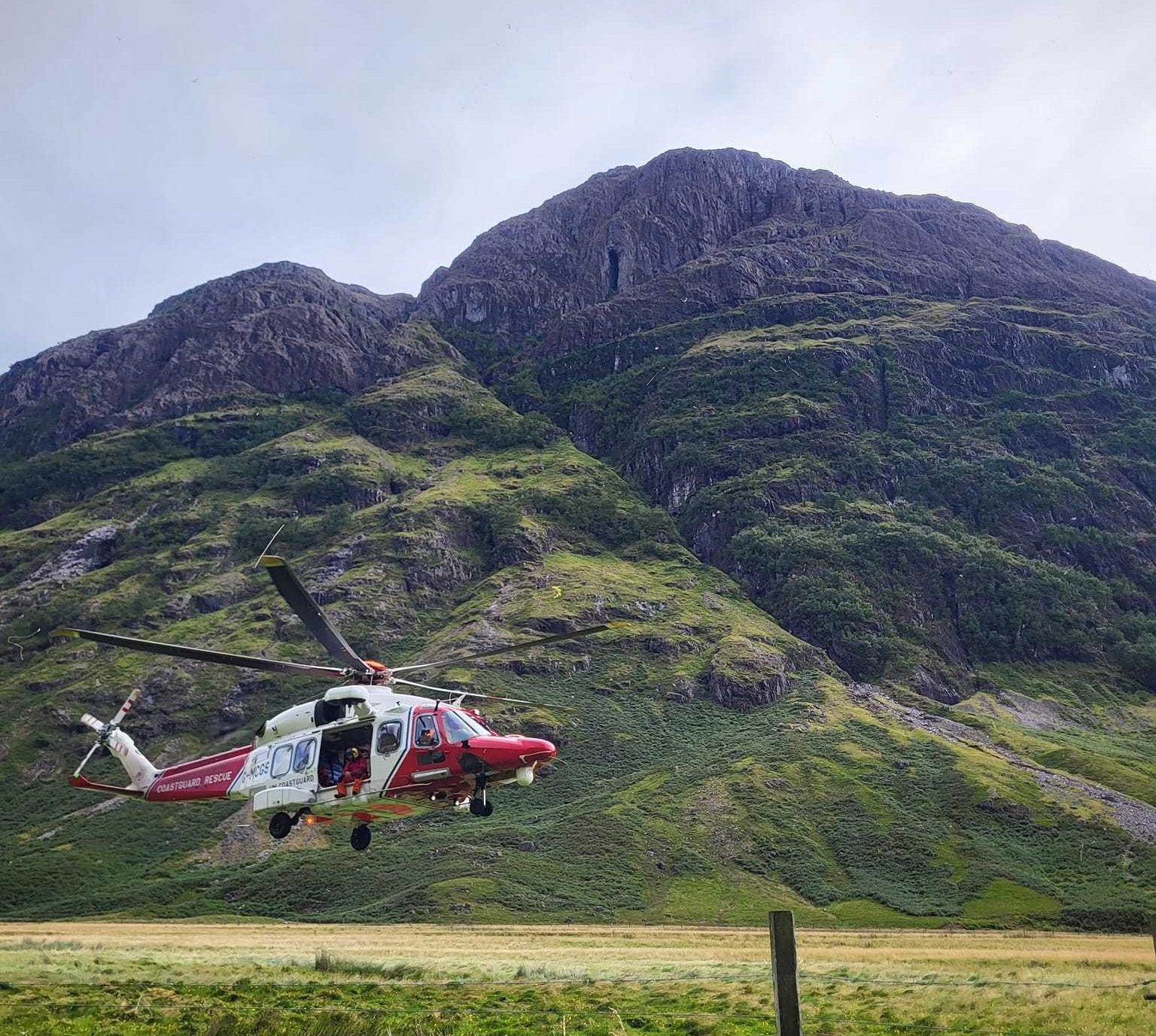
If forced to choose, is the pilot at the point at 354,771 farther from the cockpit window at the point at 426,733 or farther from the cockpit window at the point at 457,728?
the cockpit window at the point at 457,728

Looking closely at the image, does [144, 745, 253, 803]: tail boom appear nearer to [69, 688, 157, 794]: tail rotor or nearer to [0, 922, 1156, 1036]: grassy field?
[69, 688, 157, 794]: tail rotor

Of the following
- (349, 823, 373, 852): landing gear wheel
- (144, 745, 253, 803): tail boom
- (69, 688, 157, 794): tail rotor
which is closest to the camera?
(349, 823, 373, 852): landing gear wheel

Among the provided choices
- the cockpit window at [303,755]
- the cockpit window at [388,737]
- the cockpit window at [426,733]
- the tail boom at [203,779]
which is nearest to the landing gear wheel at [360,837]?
the cockpit window at [303,755]

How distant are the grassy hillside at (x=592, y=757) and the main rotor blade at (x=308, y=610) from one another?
7391cm

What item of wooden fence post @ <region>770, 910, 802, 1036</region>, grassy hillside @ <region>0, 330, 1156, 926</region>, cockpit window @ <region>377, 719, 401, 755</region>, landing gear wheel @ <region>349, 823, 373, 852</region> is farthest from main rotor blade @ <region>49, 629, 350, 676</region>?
grassy hillside @ <region>0, 330, 1156, 926</region>

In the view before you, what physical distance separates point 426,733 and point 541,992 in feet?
32.8

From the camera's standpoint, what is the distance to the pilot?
23.5m

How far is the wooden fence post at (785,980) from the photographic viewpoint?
1010 cm

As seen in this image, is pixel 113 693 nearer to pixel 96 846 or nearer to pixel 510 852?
pixel 96 846

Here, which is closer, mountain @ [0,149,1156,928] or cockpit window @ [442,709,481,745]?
cockpit window @ [442,709,481,745]

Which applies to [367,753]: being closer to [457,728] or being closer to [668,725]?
[457,728]

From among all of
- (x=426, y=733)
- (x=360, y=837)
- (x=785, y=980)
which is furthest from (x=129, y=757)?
(x=785, y=980)

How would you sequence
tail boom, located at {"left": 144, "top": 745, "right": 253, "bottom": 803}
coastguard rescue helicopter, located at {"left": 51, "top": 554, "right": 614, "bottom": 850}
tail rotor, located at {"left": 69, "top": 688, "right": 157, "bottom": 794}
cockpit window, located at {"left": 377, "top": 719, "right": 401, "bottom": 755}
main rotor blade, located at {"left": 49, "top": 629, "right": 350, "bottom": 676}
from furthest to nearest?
tail rotor, located at {"left": 69, "top": 688, "right": 157, "bottom": 794} < tail boom, located at {"left": 144, "top": 745, "right": 253, "bottom": 803} < cockpit window, located at {"left": 377, "top": 719, "right": 401, "bottom": 755} < coastguard rescue helicopter, located at {"left": 51, "top": 554, "right": 614, "bottom": 850} < main rotor blade, located at {"left": 49, "top": 629, "right": 350, "bottom": 676}

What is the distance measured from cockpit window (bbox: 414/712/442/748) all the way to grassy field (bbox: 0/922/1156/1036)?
582cm
